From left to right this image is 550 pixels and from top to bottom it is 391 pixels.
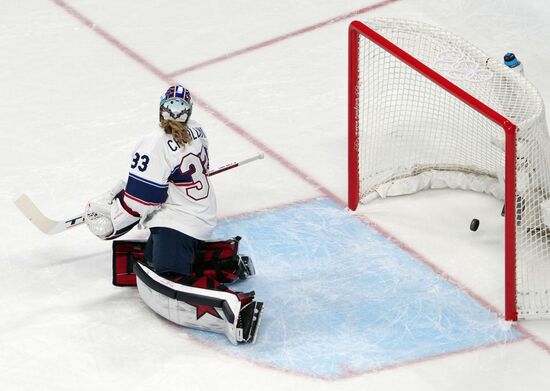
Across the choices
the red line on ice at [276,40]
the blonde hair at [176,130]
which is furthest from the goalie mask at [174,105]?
the red line on ice at [276,40]

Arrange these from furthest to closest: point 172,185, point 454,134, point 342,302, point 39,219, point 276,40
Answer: point 276,40, point 454,134, point 39,219, point 342,302, point 172,185

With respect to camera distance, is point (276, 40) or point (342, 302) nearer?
point (342, 302)

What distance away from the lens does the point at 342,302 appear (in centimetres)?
497

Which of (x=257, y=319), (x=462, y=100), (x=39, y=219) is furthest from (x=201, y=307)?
(x=462, y=100)

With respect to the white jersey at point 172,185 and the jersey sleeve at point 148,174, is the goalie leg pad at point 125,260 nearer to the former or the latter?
the white jersey at point 172,185

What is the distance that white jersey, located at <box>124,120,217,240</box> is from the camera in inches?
185

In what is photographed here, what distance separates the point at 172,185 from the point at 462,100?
1.04m

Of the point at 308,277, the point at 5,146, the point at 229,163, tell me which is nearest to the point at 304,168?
the point at 229,163

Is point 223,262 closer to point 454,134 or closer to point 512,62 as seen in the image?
point 454,134

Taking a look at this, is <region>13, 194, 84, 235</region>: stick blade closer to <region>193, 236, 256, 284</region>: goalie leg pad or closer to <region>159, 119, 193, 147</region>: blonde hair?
<region>193, 236, 256, 284</region>: goalie leg pad

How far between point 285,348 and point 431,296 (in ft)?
2.01

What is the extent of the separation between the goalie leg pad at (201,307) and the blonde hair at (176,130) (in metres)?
0.45

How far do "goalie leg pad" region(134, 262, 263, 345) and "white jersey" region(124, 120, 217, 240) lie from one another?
20cm

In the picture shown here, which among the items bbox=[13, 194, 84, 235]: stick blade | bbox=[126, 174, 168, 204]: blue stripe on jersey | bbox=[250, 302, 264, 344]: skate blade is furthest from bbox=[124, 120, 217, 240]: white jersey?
bbox=[13, 194, 84, 235]: stick blade
